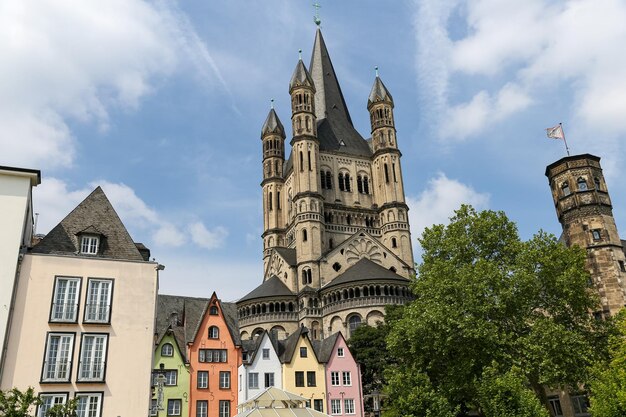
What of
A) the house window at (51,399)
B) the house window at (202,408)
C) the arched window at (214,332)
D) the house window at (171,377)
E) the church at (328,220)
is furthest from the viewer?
the church at (328,220)

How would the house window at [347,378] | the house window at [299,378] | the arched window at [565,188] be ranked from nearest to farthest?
the house window at [299,378] → the house window at [347,378] → the arched window at [565,188]

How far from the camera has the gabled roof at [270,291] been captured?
63531 mm

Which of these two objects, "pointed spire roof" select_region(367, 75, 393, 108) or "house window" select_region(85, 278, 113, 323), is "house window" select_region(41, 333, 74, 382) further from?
"pointed spire roof" select_region(367, 75, 393, 108)

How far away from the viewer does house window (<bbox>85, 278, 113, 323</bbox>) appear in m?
23.6

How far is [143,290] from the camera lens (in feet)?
81.4

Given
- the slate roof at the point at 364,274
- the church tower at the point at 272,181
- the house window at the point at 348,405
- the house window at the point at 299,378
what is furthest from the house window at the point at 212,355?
the church tower at the point at 272,181

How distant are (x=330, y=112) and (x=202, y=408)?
56238mm

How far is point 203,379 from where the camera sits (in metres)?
39.7

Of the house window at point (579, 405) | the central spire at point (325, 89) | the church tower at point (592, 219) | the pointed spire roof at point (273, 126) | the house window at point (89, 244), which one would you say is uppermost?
the central spire at point (325, 89)

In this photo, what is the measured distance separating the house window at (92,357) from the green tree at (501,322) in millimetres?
15001

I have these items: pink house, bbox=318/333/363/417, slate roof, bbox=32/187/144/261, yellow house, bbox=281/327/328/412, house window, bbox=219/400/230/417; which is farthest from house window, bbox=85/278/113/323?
pink house, bbox=318/333/363/417

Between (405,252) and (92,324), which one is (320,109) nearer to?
(405,252)

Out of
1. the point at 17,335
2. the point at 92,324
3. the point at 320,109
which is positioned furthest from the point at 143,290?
the point at 320,109

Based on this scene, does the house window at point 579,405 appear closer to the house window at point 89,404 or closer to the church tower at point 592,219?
the church tower at point 592,219
